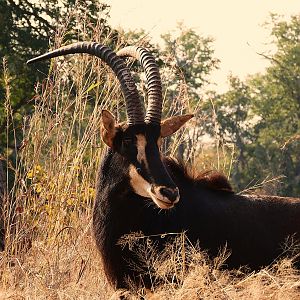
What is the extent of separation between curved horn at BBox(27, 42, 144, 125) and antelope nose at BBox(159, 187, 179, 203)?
2.52 feet

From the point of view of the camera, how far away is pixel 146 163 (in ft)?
21.1

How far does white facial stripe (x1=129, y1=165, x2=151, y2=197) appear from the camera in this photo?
6375mm

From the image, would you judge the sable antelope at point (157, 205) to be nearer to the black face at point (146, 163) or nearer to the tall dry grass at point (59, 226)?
the black face at point (146, 163)

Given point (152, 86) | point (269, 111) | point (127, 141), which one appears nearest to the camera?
point (127, 141)

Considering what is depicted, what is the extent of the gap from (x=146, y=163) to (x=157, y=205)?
0.35 metres

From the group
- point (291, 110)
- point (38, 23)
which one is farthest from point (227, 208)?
point (291, 110)

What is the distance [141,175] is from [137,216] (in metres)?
0.40

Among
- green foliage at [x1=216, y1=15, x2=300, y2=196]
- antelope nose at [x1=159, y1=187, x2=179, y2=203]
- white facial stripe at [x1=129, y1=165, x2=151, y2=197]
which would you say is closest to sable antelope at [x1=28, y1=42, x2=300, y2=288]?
white facial stripe at [x1=129, y1=165, x2=151, y2=197]

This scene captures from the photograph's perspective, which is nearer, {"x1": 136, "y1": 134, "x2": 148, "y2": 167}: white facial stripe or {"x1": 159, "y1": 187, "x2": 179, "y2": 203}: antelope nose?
{"x1": 159, "y1": 187, "x2": 179, "y2": 203}: antelope nose

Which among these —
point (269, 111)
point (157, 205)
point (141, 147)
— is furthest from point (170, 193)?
point (269, 111)

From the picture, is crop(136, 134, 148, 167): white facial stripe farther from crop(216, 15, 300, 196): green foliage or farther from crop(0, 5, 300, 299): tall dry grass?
crop(216, 15, 300, 196): green foliage

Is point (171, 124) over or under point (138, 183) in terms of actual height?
over

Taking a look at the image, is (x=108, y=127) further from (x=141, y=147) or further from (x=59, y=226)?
(x=59, y=226)

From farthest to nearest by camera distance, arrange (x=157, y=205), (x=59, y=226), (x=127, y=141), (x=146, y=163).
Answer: (x=59, y=226) → (x=127, y=141) → (x=146, y=163) → (x=157, y=205)
